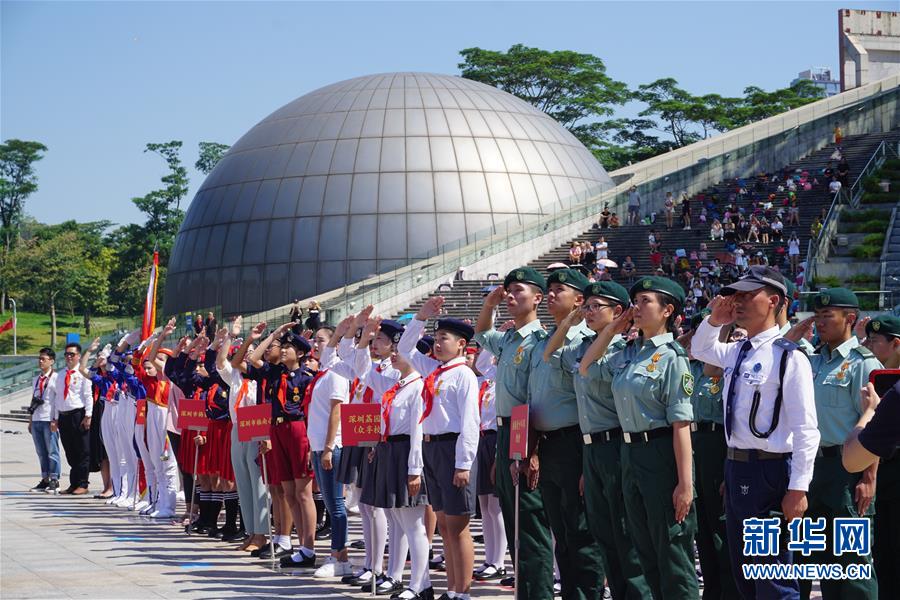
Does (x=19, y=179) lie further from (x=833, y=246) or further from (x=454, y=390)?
(x=454, y=390)

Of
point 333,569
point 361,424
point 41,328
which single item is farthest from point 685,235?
point 41,328

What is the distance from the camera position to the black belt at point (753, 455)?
638cm

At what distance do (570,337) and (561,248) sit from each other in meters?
32.6

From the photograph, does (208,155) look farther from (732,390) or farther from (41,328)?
(732,390)

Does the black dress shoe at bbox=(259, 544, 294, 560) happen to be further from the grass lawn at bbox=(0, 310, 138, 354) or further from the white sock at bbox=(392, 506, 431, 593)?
the grass lawn at bbox=(0, 310, 138, 354)

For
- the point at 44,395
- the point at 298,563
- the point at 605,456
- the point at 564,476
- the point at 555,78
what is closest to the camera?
the point at 605,456

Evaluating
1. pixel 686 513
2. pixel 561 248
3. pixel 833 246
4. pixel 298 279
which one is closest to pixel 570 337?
pixel 686 513

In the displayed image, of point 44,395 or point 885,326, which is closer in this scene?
point 885,326

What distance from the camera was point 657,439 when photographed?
7.02m

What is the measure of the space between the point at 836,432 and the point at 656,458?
3.88ft

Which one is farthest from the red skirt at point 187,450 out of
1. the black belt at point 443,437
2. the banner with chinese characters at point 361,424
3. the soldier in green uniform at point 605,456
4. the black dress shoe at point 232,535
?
the soldier in green uniform at point 605,456

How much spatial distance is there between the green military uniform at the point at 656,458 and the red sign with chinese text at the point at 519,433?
0.73 metres

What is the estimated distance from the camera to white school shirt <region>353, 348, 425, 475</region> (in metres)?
9.29

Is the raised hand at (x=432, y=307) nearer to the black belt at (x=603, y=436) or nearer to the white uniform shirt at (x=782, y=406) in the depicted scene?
the black belt at (x=603, y=436)
